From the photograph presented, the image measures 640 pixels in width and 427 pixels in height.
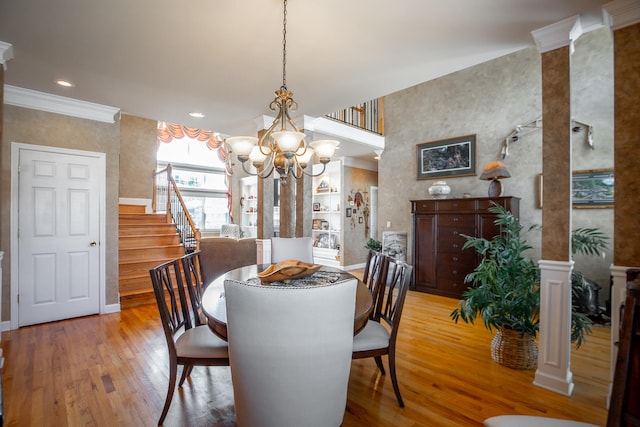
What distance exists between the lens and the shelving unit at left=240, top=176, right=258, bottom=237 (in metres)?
9.70

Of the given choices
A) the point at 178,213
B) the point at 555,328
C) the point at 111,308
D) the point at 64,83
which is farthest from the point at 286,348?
the point at 178,213

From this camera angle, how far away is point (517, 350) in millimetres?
2521

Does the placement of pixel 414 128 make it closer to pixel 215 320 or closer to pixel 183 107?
pixel 183 107

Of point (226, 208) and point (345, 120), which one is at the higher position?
point (345, 120)

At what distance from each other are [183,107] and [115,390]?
313 cm

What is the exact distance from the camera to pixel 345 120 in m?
5.76

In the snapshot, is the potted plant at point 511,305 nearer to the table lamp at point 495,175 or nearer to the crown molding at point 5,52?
the table lamp at point 495,175

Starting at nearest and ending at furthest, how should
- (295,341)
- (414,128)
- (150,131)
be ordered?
(295,341)
(414,128)
(150,131)

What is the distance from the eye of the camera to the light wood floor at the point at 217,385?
6.23ft

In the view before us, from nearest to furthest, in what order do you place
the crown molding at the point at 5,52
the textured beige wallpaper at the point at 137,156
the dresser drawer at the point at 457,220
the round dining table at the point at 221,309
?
the round dining table at the point at 221,309 → the crown molding at the point at 5,52 → the dresser drawer at the point at 457,220 → the textured beige wallpaper at the point at 137,156

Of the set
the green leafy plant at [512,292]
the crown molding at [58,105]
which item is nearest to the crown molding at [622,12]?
the green leafy plant at [512,292]

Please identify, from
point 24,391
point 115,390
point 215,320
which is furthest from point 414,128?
point 24,391

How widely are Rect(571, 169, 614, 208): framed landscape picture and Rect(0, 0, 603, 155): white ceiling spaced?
2356 mm

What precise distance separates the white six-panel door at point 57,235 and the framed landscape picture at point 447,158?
16.4 feet
